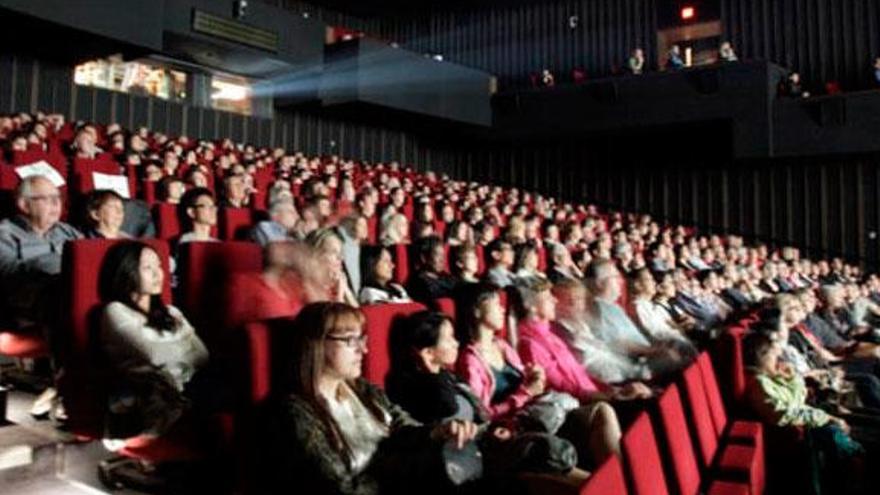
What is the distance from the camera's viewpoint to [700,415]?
2.18ft

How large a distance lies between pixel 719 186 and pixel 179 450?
116 inches

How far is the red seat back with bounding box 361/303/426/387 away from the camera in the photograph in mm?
591

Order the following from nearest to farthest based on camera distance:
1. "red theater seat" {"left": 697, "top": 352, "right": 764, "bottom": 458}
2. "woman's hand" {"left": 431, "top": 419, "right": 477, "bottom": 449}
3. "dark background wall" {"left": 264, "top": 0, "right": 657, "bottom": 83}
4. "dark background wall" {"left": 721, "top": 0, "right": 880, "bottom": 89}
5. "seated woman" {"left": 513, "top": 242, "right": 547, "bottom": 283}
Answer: "woman's hand" {"left": 431, "top": 419, "right": 477, "bottom": 449}
"red theater seat" {"left": 697, "top": 352, "right": 764, "bottom": 458}
"seated woman" {"left": 513, "top": 242, "right": 547, "bottom": 283}
"dark background wall" {"left": 721, "top": 0, "right": 880, "bottom": 89}
"dark background wall" {"left": 264, "top": 0, "right": 657, "bottom": 83}

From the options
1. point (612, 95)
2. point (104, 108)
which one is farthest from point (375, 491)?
point (612, 95)

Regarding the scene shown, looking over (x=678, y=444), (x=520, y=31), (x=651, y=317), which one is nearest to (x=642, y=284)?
(x=651, y=317)

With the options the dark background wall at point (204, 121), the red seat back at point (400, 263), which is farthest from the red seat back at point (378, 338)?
the dark background wall at point (204, 121)

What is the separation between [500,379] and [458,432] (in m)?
0.26

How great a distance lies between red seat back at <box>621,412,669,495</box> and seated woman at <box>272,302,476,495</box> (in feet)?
0.33

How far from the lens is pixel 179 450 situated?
→ 555 mm

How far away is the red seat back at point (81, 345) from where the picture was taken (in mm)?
582

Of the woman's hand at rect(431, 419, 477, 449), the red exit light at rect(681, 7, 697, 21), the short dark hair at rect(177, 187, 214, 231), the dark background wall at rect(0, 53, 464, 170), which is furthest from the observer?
the red exit light at rect(681, 7, 697, 21)

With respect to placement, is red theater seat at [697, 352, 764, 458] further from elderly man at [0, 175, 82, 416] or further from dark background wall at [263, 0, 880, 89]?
dark background wall at [263, 0, 880, 89]

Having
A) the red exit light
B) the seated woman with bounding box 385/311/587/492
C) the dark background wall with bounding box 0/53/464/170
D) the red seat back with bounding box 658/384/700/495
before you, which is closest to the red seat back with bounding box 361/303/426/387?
the seated woman with bounding box 385/311/587/492

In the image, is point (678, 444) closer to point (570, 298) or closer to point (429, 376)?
point (429, 376)
